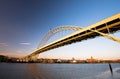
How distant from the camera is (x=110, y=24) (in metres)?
16.0

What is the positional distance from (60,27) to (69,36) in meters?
23.2

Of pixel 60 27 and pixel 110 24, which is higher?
pixel 60 27

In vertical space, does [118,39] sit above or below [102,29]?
below

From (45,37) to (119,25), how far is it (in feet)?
166

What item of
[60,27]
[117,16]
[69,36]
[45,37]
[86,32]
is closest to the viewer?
[117,16]

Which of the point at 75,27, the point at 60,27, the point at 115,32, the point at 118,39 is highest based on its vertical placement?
the point at 60,27

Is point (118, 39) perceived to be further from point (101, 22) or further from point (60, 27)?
point (60, 27)

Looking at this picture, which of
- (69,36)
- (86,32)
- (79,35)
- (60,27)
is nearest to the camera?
(86,32)

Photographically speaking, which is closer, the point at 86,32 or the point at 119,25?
the point at 119,25

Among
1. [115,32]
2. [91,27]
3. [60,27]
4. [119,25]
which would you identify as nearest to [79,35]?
[91,27]

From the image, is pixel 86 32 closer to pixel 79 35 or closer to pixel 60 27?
pixel 79 35


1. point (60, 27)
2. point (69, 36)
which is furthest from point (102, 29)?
point (60, 27)

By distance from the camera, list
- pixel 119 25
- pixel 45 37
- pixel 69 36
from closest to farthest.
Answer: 1. pixel 119 25
2. pixel 69 36
3. pixel 45 37

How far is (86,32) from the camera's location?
20.0 meters
